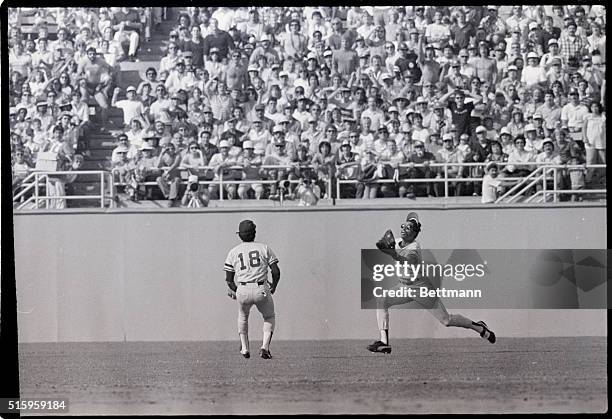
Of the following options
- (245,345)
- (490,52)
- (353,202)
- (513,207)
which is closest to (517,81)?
(490,52)

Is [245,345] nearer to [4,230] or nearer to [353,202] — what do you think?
[353,202]

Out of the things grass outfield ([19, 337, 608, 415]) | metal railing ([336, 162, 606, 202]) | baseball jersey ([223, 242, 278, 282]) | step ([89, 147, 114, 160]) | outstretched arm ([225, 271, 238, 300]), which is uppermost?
step ([89, 147, 114, 160])

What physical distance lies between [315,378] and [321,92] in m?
1.97

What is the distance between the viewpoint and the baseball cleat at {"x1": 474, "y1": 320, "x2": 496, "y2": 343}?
7.42 m

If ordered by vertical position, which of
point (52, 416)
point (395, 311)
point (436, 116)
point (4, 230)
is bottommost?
point (52, 416)

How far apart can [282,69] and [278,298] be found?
1.58 meters

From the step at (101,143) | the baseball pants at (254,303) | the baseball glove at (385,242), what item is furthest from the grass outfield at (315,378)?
the step at (101,143)

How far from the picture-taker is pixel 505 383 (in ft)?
23.9

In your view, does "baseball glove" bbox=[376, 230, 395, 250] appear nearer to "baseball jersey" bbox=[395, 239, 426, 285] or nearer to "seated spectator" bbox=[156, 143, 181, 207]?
"baseball jersey" bbox=[395, 239, 426, 285]

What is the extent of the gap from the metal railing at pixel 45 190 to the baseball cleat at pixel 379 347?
80.6 inches

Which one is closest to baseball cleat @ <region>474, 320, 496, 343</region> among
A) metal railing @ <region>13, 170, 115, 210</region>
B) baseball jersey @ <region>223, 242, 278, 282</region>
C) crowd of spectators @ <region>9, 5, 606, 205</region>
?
crowd of spectators @ <region>9, 5, 606, 205</region>

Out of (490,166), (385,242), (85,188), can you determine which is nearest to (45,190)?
(85,188)

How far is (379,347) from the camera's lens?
7383 mm

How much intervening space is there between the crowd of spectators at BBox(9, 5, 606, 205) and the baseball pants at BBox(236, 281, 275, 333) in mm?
662
